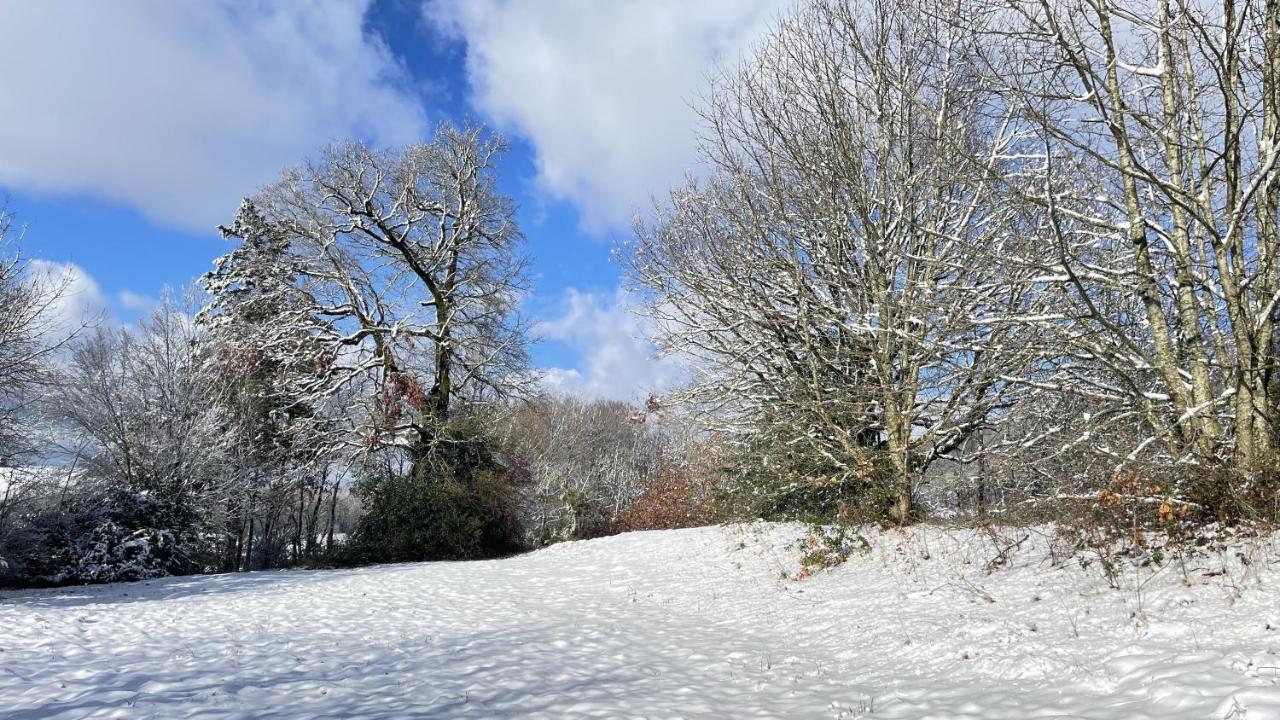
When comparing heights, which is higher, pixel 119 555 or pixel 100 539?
pixel 100 539

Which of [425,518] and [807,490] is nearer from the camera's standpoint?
[807,490]

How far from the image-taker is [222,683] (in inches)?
214

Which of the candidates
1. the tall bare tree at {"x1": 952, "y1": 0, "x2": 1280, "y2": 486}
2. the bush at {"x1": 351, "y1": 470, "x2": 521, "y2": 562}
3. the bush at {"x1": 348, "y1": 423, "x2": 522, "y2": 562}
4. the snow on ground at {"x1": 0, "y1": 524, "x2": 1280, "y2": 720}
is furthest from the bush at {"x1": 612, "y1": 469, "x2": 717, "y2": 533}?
the tall bare tree at {"x1": 952, "y1": 0, "x2": 1280, "y2": 486}

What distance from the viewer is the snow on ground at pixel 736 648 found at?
4379 millimetres

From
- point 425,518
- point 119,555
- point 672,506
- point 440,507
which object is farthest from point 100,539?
point 672,506

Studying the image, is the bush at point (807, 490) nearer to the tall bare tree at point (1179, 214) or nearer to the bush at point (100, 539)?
the tall bare tree at point (1179, 214)

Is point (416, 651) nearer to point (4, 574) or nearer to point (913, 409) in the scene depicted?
point (913, 409)

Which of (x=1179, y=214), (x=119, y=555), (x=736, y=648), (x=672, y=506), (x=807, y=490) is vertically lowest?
(x=736, y=648)

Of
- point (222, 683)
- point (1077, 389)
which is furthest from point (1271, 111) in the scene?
point (222, 683)

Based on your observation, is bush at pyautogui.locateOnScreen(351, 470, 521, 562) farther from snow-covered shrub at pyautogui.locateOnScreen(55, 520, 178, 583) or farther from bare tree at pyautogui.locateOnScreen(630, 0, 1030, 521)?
bare tree at pyautogui.locateOnScreen(630, 0, 1030, 521)

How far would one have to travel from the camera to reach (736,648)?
21.8 feet

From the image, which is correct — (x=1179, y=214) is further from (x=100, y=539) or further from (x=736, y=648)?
(x=100, y=539)

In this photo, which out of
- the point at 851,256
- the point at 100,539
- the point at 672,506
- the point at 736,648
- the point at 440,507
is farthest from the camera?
the point at 672,506

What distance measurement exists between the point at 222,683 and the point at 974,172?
32.3 feet
